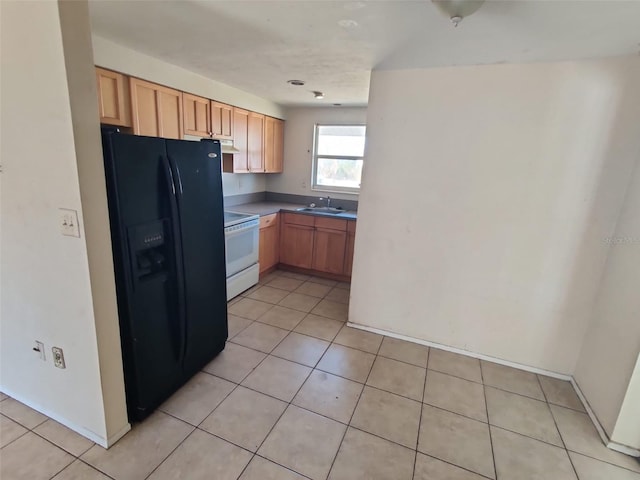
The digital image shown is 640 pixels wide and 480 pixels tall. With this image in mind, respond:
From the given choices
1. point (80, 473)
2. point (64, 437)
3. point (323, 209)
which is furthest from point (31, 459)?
point (323, 209)

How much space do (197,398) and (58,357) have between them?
778 mm

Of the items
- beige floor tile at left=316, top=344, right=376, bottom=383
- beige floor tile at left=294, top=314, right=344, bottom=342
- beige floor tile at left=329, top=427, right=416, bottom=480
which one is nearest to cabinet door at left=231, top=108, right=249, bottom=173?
beige floor tile at left=294, top=314, right=344, bottom=342

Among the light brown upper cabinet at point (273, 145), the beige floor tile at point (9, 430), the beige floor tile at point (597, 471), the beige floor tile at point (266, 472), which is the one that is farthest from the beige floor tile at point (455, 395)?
the light brown upper cabinet at point (273, 145)

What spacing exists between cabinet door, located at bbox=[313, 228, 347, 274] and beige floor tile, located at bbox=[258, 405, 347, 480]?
2.20 meters

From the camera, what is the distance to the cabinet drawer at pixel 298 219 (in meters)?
4.02

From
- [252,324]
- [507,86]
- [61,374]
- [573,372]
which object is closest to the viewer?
[61,374]

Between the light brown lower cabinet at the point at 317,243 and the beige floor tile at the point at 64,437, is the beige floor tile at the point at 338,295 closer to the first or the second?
the light brown lower cabinet at the point at 317,243

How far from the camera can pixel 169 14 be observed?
1.72 metres

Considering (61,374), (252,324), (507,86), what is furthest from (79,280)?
(507,86)

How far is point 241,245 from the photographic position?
3.37 metres

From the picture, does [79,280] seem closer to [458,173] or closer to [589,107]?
[458,173]

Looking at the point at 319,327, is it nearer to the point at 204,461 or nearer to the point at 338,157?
the point at 204,461

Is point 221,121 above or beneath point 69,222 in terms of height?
above

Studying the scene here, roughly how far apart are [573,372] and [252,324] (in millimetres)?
2541
